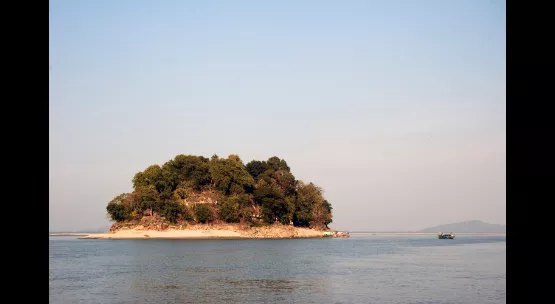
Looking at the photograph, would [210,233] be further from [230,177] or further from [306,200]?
[306,200]

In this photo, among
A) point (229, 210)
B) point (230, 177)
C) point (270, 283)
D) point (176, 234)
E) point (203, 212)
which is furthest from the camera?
point (230, 177)

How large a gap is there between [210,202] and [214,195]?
1300mm

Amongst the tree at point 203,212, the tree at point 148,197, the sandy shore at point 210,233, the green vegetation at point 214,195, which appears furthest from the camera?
the tree at point 203,212

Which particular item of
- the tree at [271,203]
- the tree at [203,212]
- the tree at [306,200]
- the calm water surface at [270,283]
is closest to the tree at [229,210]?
the tree at [203,212]

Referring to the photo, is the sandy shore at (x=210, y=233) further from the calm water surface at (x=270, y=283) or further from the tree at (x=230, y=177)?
the calm water surface at (x=270, y=283)

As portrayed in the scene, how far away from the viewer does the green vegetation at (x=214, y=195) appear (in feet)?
298

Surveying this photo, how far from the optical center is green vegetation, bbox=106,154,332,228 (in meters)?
90.8

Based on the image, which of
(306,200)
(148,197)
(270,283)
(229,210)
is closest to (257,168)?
(306,200)

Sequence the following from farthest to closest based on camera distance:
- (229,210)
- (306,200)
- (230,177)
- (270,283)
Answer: (306,200) < (230,177) < (229,210) < (270,283)

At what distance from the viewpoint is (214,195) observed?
314ft

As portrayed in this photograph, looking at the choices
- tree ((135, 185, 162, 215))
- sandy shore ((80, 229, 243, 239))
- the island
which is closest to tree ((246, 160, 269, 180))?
the island
